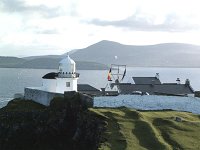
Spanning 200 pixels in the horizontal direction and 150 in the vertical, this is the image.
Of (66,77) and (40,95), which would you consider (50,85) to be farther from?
(40,95)

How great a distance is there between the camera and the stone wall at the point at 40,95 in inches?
2525

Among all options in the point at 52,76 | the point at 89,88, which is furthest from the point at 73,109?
the point at 89,88

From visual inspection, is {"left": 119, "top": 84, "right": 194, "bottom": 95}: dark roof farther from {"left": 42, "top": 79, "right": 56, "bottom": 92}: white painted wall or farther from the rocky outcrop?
the rocky outcrop

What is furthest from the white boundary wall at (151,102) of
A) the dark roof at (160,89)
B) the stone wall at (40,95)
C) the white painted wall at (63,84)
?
the dark roof at (160,89)

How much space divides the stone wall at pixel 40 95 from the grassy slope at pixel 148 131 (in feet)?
42.8

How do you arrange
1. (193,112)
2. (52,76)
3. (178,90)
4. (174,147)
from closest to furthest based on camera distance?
(174,147), (193,112), (52,76), (178,90)

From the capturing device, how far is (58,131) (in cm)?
5175

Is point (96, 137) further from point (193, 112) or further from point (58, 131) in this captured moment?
point (193, 112)

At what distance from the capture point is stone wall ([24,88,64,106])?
64125 mm

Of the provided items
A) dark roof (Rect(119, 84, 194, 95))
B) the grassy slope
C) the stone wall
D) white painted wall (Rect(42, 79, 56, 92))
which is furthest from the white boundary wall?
white painted wall (Rect(42, 79, 56, 92))

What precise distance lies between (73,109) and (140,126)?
10557 millimetres

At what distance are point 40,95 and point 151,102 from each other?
63.1 feet

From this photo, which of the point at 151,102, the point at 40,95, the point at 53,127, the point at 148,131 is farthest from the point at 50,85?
the point at 148,131

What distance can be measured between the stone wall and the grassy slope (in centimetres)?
1305
